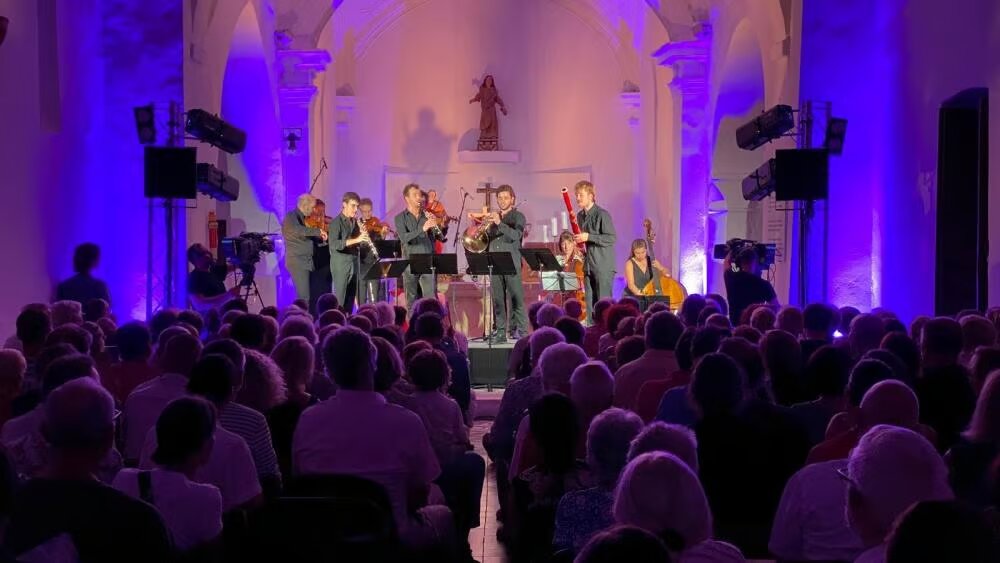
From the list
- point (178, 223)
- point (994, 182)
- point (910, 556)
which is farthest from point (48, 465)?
point (178, 223)

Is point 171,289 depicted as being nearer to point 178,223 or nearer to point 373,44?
point 178,223

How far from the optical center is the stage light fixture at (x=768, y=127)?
442 inches

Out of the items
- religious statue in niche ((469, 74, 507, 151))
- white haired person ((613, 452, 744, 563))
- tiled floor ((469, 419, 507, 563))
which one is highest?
religious statue in niche ((469, 74, 507, 151))

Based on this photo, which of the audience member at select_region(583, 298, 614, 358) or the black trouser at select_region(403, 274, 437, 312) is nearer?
the audience member at select_region(583, 298, 614, 358)

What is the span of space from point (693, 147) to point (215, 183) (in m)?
7.73

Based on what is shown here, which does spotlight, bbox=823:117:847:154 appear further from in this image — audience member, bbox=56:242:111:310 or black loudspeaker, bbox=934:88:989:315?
audience member, bbox=56:242:111:310

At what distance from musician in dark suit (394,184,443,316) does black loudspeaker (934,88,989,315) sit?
5.66m

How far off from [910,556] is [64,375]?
11.7 feet

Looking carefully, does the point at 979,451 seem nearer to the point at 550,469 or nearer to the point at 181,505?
the point at 550,469

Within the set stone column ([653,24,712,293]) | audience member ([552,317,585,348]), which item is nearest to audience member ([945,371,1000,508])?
audience member ([552,317,585,348])

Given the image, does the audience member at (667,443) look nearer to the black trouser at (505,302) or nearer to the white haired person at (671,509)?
the white haired person at (671,509)

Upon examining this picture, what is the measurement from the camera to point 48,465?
127 inches

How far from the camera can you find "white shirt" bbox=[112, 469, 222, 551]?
11.4 feet

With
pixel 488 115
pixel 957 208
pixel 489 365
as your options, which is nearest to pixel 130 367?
pixel 489 365
